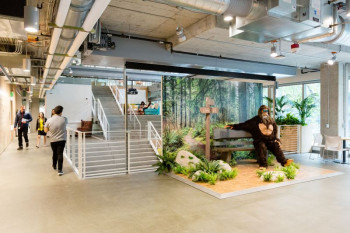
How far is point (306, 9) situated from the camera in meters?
4.00

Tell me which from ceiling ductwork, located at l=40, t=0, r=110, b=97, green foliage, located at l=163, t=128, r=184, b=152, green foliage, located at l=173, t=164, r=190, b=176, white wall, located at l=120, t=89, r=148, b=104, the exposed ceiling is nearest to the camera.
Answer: ceiling ductwork, located at l=40, t=0, r=110, b=97

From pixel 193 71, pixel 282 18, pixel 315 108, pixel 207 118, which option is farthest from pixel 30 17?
pixel 315 108

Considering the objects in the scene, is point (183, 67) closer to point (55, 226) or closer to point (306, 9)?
point (306, 9)

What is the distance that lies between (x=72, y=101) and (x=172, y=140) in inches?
363

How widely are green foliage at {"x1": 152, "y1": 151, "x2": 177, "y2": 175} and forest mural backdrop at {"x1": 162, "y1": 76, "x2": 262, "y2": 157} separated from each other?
12.9 inches

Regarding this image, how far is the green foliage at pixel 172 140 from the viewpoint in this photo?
7.02 meters

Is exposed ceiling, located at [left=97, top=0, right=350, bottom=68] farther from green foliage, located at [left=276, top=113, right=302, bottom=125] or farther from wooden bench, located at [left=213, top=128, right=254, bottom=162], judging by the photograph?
green foliage, located at [left=276, top=113, right=302, bottom=125]

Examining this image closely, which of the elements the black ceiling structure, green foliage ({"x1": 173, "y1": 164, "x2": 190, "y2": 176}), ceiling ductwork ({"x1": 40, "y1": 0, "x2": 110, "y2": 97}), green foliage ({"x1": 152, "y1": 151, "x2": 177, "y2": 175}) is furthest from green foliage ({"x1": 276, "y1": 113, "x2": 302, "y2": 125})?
ceiling ductwork ({"x1": 40, "y1": 0, "x2": 110, "y2": 97})

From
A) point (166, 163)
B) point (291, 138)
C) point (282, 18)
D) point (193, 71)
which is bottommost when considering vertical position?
point (166, 163)

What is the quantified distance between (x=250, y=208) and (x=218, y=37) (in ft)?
12.8

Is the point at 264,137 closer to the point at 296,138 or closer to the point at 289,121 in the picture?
the point at 296,138

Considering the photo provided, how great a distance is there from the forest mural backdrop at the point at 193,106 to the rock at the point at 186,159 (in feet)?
1.38

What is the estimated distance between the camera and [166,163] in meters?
6.50

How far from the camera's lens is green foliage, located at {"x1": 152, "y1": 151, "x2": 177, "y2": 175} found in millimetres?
6461
